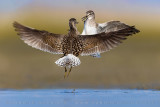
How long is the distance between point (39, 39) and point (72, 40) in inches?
25.7

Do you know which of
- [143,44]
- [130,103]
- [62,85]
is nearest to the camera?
[130,103]

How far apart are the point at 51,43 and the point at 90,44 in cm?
70

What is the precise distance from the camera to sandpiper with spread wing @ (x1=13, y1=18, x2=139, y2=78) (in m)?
11.4

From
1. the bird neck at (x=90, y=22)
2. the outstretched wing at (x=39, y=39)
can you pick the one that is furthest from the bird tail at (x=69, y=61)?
the bird neck at (x=90, y=22)

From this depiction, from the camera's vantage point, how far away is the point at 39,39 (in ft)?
38.3

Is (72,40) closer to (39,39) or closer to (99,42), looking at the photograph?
(99,42)

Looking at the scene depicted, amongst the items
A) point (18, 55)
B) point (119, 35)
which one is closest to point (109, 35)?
point (119, 35)

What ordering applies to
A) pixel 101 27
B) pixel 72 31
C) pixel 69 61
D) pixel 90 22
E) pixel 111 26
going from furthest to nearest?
pixel 90 22 → pixel 101 27 → pixel 111 26 → pixel 72 31 → pixel 69 61

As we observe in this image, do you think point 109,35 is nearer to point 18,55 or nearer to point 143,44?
point 18,55

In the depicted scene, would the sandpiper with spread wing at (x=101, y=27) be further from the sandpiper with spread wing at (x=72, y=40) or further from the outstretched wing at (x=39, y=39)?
the outstretched wing at (x=39, y=39)

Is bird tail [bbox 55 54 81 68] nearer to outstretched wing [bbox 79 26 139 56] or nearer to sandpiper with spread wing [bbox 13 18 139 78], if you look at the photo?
sandpiper with spread wing [bbox 13 18 139 78]

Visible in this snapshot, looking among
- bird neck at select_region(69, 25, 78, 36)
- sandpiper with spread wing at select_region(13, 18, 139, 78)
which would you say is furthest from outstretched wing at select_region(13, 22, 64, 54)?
bird neck at select_region(69, 25, 78, 36)

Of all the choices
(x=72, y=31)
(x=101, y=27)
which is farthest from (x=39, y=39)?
(x=101, y=27)

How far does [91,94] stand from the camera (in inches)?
473
